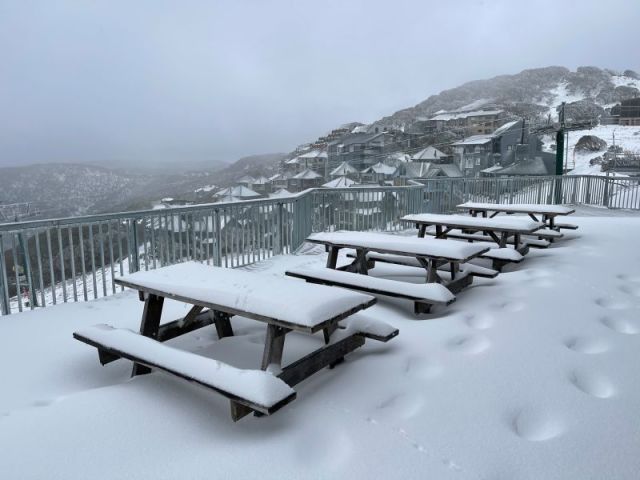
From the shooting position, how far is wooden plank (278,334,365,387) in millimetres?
3223

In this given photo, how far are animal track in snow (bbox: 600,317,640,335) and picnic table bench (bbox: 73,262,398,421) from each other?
6.16 feet

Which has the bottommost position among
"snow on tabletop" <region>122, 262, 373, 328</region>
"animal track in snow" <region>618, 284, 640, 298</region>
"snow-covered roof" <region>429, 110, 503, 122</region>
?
"animal track in snow" <region>618, 284, 640, 298</region>

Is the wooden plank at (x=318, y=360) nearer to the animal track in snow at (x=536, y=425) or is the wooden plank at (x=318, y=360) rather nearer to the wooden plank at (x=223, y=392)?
the wooden plank at (x=223, y=392)

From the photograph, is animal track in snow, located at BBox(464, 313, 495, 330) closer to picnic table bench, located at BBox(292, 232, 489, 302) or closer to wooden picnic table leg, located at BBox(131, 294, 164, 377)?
picnic table bench, located at BBox(292, 232, 489, 302)

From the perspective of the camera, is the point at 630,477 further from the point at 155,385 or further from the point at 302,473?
the point at 155,385

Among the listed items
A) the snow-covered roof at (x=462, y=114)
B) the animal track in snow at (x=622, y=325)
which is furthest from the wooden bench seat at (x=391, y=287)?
the snow-covered roof at (x=462, y=114)

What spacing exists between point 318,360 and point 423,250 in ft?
7.74

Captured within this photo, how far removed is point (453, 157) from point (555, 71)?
155650 millimetres

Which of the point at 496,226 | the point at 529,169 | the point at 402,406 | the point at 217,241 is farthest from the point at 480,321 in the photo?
the point at 529,169

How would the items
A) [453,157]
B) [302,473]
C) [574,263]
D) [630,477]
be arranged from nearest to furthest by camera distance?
[630,477], [302,473], [574,263], [453,157]

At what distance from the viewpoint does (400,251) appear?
17.8ft

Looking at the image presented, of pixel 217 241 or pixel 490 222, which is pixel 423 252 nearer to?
pixel 490 222

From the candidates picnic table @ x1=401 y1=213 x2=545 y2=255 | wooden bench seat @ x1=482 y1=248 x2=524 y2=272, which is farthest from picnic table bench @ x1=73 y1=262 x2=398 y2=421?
picnic table @ x1=401 y1=213 x2=545 y2=255

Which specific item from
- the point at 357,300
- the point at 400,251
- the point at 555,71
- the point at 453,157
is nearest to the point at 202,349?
the point at 357,300
